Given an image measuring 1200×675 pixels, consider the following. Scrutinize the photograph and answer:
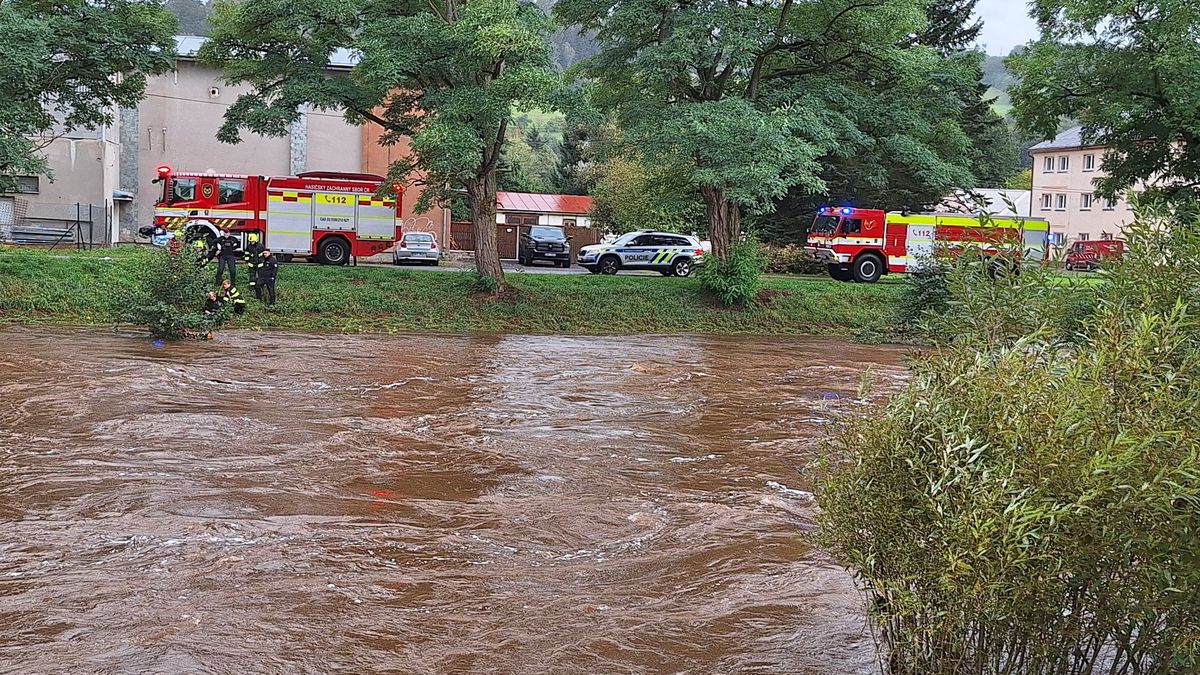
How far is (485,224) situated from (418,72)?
4.02 m

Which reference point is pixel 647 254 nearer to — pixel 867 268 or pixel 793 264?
pixel 793 264

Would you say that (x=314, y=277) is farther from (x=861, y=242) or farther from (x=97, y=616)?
(x=97, y=616)

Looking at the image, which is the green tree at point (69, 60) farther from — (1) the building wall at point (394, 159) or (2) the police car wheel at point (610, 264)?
(1) the building wall at point (394, 159)

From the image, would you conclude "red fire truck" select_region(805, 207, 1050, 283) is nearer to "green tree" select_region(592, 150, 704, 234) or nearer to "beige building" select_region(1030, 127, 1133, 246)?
"green tree" select_region(592, 150, 704, 234)

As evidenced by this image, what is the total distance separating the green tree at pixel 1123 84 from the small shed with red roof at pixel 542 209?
2839cm

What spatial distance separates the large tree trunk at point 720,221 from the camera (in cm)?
2902

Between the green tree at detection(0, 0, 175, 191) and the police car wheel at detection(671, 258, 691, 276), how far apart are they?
16.5 meters

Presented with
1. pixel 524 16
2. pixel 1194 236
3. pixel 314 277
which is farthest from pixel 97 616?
pixel 314 277

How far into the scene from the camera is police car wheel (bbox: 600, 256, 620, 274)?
3678 centimetres

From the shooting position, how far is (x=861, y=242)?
33375 millimetres

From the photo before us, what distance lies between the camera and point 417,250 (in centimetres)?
3825

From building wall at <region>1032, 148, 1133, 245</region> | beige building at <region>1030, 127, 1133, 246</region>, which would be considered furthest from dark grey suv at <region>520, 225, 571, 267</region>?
building wall at <region>1032, 148, 1133, 245</region>

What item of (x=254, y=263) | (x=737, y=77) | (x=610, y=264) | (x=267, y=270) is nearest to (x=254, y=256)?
(x=254, y=263)

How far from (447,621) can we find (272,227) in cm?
2608
